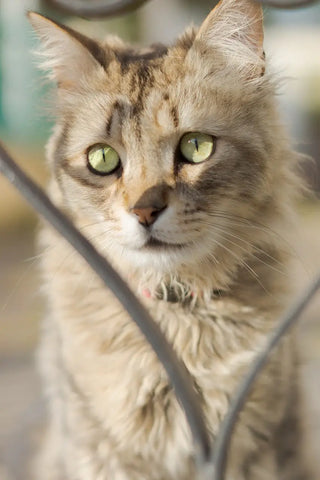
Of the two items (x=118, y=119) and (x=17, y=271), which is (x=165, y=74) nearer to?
(x=118, y=119)

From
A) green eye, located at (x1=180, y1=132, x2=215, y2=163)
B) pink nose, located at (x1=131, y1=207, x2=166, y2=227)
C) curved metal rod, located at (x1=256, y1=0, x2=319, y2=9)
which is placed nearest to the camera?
curved metal rod, located at (x1=256, y1=0, x2=319, y2=9)

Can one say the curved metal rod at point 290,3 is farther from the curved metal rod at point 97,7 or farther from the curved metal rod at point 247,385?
the curved metal rod at point 247,385

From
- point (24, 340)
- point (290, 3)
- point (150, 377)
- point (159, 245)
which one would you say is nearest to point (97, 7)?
point (290, 3)

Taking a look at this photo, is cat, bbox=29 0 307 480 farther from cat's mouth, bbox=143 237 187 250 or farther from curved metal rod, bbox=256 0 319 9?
curved metal rod, bbox=256 0 319 9

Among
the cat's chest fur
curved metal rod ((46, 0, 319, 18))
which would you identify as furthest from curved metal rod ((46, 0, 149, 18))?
the cat's chest fur

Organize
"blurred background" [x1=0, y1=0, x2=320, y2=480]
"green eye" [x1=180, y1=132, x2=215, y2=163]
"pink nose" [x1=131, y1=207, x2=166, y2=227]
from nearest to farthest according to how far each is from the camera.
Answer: "pink nose" [x1=131, y1=207, x2=166, y2=227] < "green eye" [x1=180, y1=132, x2=215, y2=163] < "blurred background" [x1=0, y1=0, x2=320, y2=480]

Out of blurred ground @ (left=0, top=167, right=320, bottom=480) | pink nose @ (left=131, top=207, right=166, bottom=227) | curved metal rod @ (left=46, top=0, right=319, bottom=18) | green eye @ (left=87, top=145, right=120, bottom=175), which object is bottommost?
blurred ground @ (left=0, top=167, right=320, bottom=480)

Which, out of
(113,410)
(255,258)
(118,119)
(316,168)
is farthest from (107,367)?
(316,168)

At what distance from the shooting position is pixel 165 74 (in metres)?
1.24

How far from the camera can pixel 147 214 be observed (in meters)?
1.07

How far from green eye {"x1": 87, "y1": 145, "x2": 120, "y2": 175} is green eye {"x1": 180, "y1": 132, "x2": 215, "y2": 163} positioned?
0.45 ft

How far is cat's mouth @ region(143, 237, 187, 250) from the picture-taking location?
1129mm

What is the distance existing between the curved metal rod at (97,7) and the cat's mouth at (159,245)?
43 cm

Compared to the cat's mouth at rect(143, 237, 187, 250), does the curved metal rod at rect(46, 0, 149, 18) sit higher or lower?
higher
